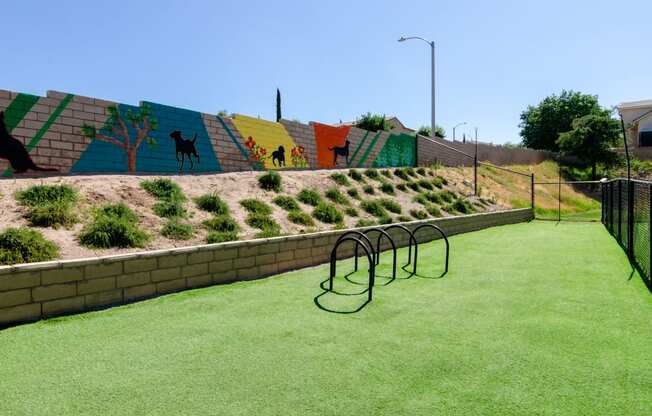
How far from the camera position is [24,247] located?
5.63m

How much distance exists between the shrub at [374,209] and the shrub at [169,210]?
598 cm

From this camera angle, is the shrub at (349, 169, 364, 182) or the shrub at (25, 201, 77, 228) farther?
the shrub at (349, 169, 364, 182)

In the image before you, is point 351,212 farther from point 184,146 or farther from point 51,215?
point 51,215

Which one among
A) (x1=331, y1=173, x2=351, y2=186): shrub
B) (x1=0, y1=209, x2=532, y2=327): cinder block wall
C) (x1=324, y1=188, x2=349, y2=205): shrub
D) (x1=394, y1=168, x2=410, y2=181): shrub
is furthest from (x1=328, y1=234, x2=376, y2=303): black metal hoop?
(x1=394, y1=168, x2=410, y2=181): shrub

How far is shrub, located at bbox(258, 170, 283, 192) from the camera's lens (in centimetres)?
1184

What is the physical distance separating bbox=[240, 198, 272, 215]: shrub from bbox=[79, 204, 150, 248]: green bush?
2.95 meters

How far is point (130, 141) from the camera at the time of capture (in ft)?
35.0

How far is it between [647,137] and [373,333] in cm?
5692

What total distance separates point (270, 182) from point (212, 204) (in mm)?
2875

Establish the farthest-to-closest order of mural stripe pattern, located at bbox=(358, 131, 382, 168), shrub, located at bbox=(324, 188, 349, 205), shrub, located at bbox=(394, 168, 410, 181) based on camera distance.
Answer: mural stripe pattern, located at bbox=(358, 131, 382, 168) → shrub, located at bbox=(394, 168, 410, 181) → shrub, located at bbox=(324, 188, 349, 205)

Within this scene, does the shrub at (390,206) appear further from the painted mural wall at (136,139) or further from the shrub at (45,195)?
the shrub at (45,195)

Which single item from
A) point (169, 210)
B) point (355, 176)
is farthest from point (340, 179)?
point (169, 210)

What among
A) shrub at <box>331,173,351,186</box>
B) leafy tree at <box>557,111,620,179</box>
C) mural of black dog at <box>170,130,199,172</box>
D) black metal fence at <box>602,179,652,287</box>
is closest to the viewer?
black metal fence at <box>602,179,652,287</box>

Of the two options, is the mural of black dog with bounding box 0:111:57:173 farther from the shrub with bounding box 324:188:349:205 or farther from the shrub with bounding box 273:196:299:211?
the shrub with bounding box 324:188:349:205
